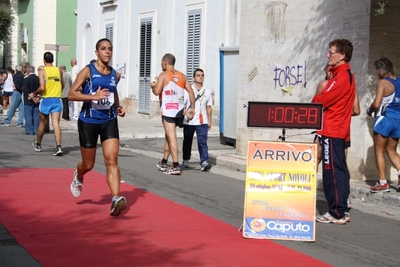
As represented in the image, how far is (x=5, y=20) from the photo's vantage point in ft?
149

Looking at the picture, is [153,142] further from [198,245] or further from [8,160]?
[198,245]

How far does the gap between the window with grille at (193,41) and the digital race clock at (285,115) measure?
16.2 meters

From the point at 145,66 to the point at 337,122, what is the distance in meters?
20.5

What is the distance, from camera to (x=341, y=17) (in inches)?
514

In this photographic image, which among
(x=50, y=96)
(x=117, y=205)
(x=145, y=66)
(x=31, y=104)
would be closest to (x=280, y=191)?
(x=117, y=205)

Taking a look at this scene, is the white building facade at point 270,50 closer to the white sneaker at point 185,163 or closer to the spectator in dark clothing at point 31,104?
the white sneaker at point 185,163

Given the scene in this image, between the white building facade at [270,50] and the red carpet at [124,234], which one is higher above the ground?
the white building facade at [270,50]

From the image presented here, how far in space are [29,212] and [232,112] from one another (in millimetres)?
9666

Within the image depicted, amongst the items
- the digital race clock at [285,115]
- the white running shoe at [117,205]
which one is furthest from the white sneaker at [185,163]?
the digital race clock at [285,115]

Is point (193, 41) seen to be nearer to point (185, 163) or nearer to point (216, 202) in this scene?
point (185, 163)

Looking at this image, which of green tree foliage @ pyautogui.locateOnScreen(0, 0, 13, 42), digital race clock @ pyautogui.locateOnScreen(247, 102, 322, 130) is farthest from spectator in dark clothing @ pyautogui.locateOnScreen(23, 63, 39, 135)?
green tree foliage @ pyautogui.locateOnScreen(0, 0, 13, 42)

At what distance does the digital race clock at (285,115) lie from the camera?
8.55 metres

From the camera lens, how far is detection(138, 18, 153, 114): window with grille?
2870 cm

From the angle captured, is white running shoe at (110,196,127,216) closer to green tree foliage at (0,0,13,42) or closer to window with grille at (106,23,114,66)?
window with grille at (106,23,114,66)
